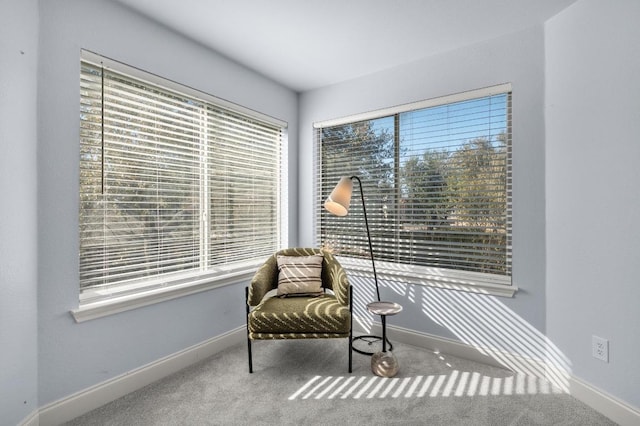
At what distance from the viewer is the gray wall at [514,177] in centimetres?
229

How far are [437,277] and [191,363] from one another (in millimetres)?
2184

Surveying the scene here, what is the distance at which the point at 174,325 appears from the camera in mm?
2371

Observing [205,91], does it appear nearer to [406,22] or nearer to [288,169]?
[288,169]

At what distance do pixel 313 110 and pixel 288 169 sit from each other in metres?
0.74

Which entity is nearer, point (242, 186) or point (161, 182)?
point (161, 182)

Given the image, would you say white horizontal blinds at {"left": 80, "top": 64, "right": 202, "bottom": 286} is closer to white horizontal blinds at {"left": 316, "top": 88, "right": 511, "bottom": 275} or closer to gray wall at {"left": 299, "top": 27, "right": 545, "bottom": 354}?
white horizontal blinds at {"left": 316, "top": 88, "right": 511, "bottom": 275}

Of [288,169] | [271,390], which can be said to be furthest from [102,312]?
[288,169]

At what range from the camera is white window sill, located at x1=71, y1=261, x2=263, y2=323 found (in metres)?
1.91

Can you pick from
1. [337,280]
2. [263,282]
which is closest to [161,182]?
[263,282]

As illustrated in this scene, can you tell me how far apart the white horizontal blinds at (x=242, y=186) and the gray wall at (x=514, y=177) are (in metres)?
1.24

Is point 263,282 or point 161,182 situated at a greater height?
point 161,182

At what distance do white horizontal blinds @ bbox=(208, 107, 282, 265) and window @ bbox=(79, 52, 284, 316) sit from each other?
10 millimetres

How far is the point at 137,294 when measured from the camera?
7.06 ft
